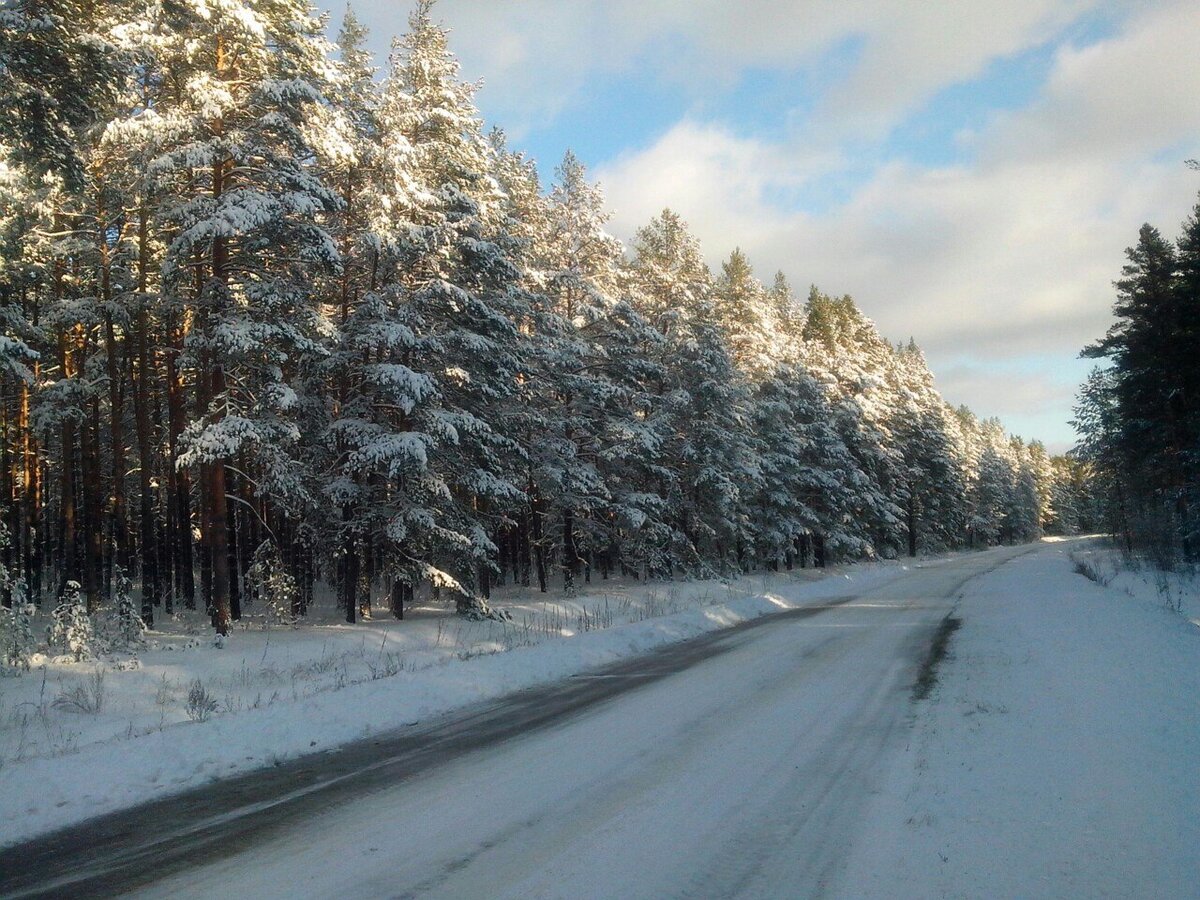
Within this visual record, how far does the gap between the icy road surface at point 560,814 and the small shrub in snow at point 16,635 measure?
8221 millimetres

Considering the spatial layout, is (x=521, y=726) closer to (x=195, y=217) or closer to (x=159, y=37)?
(x=195, y=217)

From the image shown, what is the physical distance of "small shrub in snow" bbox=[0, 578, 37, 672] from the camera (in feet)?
42.7

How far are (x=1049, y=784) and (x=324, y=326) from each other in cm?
1670

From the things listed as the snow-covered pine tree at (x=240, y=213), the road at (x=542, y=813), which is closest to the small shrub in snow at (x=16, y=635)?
the snow-covered pine tree at (x=240, y=213)

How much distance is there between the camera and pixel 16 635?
44.3ft

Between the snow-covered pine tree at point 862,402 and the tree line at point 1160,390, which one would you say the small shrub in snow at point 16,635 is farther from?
the snow-covered pine tree at point 862,402

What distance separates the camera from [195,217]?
1595cm

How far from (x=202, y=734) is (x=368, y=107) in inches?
677

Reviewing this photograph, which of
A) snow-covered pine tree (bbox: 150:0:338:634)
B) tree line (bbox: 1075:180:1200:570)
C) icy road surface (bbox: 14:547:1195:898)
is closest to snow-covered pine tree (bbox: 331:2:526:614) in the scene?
snow-covered pine tree (bbox: 150:0:338:634)

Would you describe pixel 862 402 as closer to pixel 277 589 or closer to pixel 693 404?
pixel 693 404

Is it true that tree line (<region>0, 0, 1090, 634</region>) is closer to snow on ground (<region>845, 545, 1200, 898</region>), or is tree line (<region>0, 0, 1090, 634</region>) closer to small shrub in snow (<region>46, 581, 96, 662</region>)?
small shrub in snow (<region>46, 581, 96, 662</region>)

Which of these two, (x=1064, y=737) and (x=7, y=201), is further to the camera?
(x=7, y=201)

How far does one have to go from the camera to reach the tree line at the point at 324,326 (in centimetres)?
1584

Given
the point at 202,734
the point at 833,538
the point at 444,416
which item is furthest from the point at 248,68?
the point at 833,538
